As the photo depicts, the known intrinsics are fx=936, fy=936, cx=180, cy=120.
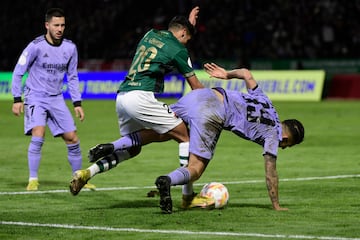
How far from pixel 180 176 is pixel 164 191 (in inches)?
11.8

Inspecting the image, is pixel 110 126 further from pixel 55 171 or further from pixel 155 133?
pixel 155 133

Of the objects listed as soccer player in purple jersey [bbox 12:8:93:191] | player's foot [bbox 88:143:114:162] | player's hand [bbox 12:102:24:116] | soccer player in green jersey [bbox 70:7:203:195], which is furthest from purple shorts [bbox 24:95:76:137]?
player's foot [bbox 88:143:114:162]

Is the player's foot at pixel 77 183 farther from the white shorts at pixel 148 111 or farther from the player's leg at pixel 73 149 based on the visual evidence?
the player's leg at pixel 73 149

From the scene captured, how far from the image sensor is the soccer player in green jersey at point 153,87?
10188 millimetres

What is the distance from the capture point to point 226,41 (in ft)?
136

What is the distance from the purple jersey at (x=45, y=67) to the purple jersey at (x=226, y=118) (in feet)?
9.94

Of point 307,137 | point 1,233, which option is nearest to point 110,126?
point 307,137

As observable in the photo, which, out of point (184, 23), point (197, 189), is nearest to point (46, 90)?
point (197, 189)

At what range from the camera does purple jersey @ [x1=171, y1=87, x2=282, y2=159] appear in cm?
998

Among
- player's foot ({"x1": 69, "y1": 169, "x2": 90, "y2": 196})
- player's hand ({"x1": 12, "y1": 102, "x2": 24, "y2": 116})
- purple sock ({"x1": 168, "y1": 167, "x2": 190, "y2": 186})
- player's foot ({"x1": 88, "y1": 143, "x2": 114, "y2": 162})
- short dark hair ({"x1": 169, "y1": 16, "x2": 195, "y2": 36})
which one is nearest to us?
purple sock ({"x1": 168, "y1": 167, "x2": 190, "y2": 186})

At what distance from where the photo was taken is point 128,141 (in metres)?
10.5

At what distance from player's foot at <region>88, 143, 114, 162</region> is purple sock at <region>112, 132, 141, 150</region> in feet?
0.39

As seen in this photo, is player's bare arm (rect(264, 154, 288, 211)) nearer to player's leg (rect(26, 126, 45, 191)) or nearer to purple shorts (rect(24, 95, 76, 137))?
purple shorts (rect(24, 95, 76, 137))

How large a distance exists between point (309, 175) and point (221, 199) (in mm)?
3896
